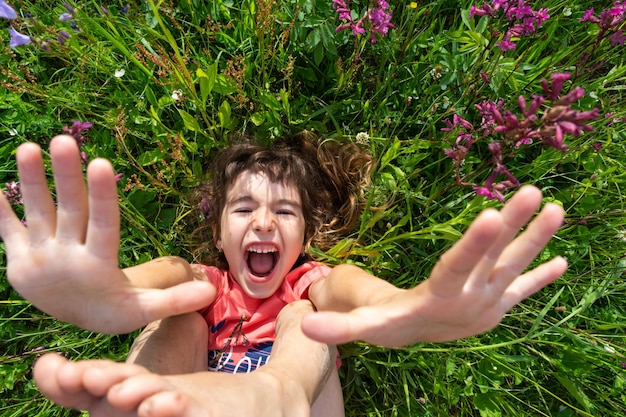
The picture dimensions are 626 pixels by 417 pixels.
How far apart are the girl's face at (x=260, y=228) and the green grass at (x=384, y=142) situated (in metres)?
0.18

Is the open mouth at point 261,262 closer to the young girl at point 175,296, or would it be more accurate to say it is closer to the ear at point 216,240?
the ear at point 216,240

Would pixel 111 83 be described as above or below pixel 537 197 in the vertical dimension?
above

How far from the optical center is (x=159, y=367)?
1509 millimetres

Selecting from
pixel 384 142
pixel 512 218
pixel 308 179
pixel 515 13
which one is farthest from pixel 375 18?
pixel 512 218

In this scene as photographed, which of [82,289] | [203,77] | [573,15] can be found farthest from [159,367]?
[573,15]

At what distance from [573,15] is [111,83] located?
7.22 ft

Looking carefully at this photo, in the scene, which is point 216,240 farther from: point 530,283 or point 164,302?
point 530,283

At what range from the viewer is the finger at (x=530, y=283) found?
3.39 ft

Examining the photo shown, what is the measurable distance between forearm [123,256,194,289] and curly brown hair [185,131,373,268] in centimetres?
43

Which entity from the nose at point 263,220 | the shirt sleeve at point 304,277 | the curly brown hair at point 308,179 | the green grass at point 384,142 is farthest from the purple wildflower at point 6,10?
the shirt sleeve at point 304,277

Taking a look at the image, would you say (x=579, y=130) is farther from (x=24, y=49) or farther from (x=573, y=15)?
(x=24, y=49)

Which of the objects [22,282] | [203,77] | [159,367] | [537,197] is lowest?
[159,367]

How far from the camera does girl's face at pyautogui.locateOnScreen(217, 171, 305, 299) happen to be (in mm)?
1869

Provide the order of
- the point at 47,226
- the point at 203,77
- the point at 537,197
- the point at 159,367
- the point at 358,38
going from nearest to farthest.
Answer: the point at 537,197, the point at 47,226, the point at 159,367, the point at 203,77, the point at 358,38
